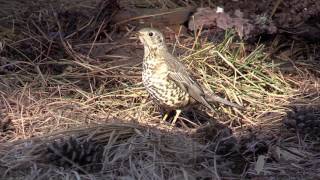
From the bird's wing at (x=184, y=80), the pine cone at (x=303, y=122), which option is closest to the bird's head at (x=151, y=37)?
the bird's wing at (x=184, y=80)

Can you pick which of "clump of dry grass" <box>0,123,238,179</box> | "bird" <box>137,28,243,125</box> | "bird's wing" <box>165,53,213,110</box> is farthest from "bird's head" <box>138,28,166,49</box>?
"clump of dry grass" <box>0,123,238,179</box>

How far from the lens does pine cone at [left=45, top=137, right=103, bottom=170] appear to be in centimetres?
374

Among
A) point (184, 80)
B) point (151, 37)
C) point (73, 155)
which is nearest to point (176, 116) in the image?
point (184, 80)

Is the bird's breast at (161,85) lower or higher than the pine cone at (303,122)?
higher

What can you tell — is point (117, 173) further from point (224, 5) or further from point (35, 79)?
point (224, 5)

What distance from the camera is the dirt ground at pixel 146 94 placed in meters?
3.83

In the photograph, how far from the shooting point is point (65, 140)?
3.95 metres

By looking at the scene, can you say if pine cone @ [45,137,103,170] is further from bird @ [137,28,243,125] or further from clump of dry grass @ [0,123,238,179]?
bird @ [137,28,243,125]

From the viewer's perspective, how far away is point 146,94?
502cm

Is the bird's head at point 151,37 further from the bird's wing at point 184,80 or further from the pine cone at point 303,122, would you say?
the pine cone at point 303,122

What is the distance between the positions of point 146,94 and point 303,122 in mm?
1263

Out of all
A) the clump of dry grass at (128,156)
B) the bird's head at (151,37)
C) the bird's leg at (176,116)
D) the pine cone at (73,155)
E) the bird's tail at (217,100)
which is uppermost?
the bird's head at (151,37)

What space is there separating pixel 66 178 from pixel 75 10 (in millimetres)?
2910

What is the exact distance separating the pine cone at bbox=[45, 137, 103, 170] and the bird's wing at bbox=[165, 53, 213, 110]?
950 mm
